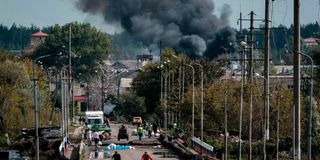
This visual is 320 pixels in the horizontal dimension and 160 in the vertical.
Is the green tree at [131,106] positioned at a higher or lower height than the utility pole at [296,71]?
lower

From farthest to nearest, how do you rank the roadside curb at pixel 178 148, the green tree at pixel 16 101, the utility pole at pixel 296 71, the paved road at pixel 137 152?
the green tree at pixel 16 101 < the paved road at pixel 137 152 < the roadside curb at pixel 178 148 < the utility pole at pixel 296 71

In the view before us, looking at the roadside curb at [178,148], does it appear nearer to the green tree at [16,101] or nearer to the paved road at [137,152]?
the paved road at [137,152]

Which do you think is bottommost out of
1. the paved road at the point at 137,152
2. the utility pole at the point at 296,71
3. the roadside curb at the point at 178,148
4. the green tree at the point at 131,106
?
the paved road at the point at 137,152

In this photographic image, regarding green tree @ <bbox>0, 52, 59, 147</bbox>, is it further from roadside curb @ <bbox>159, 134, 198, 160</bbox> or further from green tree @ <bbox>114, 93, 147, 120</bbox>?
green tree @ <bbox>114, 93, 147, 120</bbox>

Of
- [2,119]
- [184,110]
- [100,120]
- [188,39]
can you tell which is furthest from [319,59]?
[188,39]

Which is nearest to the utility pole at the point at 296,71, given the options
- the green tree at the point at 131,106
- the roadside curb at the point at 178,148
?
the roadside curb at the point at 178,148

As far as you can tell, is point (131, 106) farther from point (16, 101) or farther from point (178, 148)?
point (178, 148)

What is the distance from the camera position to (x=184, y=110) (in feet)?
275

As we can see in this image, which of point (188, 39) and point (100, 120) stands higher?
point (188, 39)

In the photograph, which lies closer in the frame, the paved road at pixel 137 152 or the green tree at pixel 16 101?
the paved road at pixel 137 152

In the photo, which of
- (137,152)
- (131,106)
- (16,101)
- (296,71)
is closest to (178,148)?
(137,152)

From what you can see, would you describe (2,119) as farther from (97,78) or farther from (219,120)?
(97,78)

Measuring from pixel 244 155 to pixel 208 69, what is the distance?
63183 mm

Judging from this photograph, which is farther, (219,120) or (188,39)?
(188,39)
